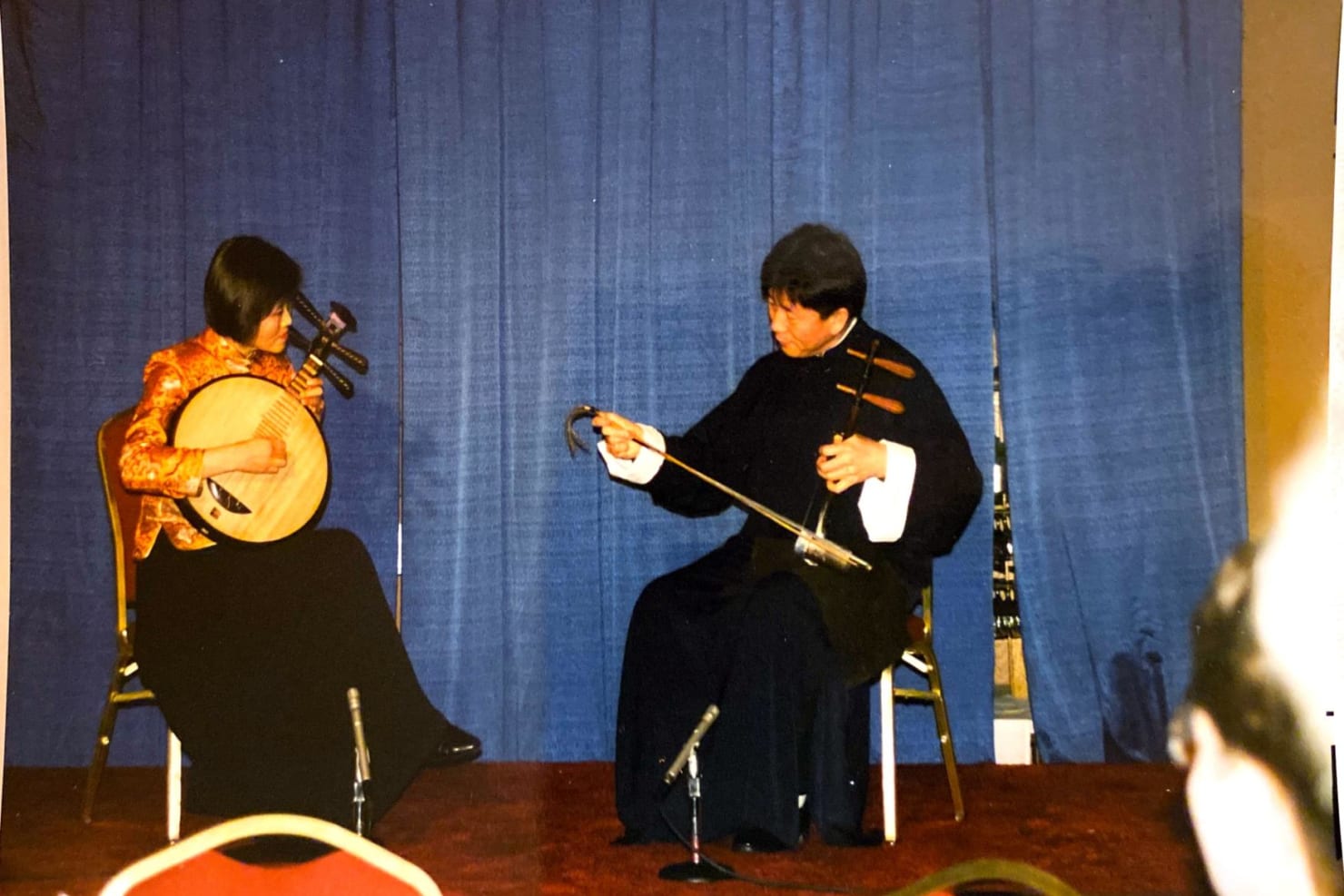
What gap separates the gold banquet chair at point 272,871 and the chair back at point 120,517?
1078mm

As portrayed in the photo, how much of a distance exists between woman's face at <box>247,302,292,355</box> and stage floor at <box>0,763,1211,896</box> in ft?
3.07

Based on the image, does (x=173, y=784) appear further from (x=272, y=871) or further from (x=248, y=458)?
(x=272, y=871)

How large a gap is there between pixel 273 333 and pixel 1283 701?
2075 millimetres

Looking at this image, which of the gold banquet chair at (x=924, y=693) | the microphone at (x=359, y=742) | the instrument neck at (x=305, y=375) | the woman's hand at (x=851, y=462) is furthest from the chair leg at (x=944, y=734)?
the instrument neck at (x=305, y=375)

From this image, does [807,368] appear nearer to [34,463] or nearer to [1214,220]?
[1214,220]

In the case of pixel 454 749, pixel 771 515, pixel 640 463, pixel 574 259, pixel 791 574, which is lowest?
pixel 454 749

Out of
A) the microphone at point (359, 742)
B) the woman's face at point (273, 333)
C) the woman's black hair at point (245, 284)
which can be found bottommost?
the microphone at point (359, 742)

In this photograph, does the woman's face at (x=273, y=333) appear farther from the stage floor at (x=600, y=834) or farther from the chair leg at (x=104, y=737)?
the stage floor at (x=600, y=834)

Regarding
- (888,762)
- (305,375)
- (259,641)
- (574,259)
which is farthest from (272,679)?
(888,762)

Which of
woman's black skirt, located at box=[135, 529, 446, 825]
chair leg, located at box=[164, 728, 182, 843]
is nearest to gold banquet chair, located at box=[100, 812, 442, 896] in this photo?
woman's black skirt, located at box=[135, 529, 446, 825]

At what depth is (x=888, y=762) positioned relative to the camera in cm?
231

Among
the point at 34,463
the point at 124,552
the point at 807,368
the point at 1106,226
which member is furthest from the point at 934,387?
the point at 34,463

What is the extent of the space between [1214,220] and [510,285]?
1449 mm

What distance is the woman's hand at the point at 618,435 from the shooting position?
98.0 inches
